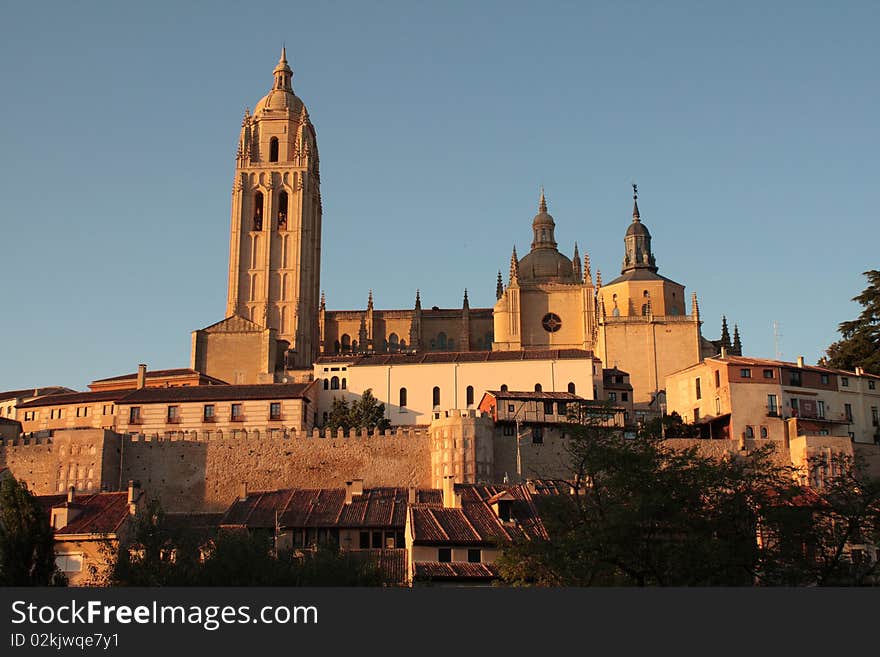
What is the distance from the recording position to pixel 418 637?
66.3 ft

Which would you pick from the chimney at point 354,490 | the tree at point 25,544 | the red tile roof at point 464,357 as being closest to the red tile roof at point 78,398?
the red tile roof at point 464,357

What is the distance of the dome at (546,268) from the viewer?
98.4 m

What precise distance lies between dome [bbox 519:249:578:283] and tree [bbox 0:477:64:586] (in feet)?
205

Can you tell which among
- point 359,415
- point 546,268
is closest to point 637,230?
point 546,268

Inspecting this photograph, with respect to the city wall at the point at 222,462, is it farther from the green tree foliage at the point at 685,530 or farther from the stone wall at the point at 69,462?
the green tree foliage at the point at 685,530

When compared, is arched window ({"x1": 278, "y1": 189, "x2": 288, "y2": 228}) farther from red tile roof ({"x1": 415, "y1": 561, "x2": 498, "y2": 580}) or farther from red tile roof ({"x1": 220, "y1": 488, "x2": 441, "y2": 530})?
red tile roof ({"x1": 415, "y1": 561, "x2": 498, "y2": 580})

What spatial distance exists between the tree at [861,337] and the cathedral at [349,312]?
9.64 meters

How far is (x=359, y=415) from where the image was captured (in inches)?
2731

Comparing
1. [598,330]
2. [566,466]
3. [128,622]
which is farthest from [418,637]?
[598,330]

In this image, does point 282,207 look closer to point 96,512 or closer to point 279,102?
point 279,102

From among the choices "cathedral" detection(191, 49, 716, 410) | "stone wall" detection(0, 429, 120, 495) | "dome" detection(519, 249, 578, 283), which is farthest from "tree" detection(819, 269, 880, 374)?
"stone wall" detection(0, 429, 120, 495)

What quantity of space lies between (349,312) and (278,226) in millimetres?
9124

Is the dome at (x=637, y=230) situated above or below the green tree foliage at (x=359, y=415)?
above

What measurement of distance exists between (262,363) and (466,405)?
745 inches
